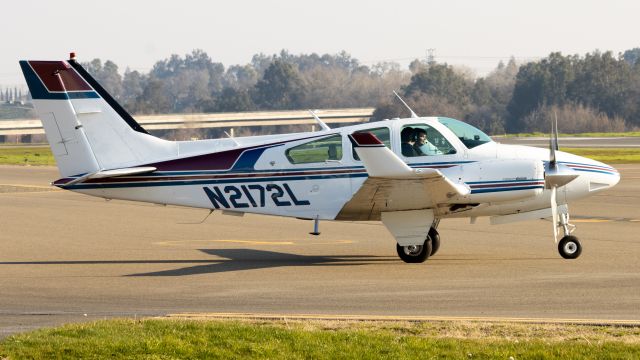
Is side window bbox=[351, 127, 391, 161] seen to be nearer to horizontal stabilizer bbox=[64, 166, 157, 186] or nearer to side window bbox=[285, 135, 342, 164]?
side window bbox=[285, 135, 342, 164]

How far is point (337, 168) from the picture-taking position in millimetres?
16906

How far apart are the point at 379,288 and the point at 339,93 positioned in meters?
124

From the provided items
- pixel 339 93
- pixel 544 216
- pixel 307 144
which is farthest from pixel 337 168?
pixel 339 93

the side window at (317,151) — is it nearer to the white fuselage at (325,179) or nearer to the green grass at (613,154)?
the white fuselage at (325,179)

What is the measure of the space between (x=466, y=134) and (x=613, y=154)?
39.2m

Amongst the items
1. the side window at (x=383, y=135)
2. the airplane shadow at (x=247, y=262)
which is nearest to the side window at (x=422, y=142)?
the side window at (x=383, y=135)

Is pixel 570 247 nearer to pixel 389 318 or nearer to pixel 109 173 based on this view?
pixel 389 318

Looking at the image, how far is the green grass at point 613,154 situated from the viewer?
4825cm

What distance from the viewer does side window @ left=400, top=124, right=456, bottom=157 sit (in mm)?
16578

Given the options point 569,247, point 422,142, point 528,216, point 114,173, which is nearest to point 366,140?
point 422,142

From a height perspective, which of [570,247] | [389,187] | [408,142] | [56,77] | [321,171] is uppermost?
[56,77]

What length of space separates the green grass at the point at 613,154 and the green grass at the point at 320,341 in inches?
1492

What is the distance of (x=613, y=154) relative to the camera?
53.7 meters

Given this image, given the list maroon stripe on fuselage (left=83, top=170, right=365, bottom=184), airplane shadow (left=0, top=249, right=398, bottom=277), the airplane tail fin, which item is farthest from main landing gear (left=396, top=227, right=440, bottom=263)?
the airplane tail fin
